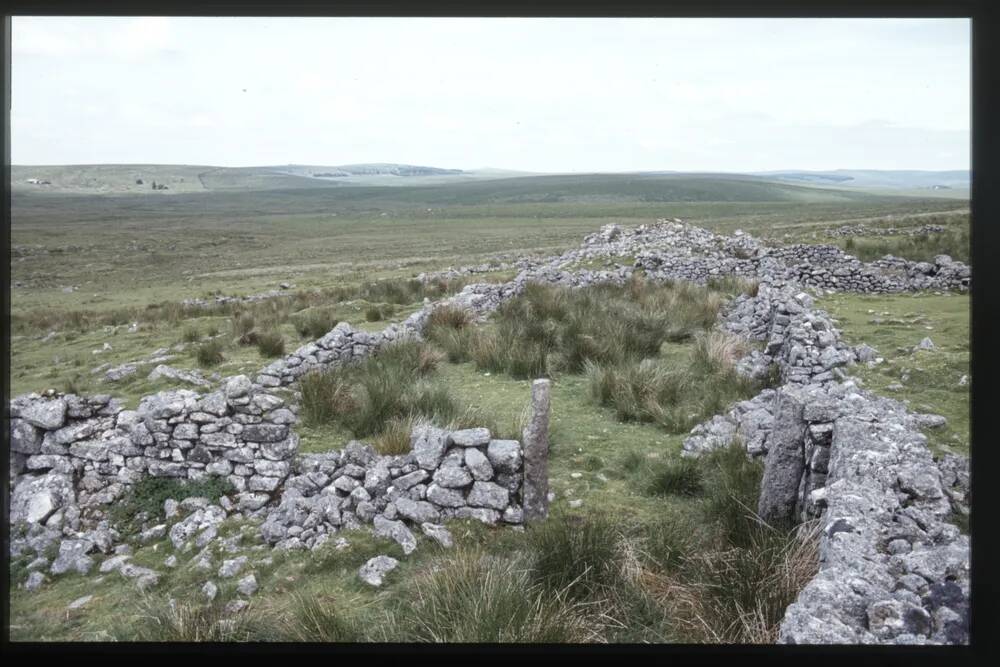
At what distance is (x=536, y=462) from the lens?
4875 mm

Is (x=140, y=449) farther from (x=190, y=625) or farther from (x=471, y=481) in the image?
(x=471, y=481)

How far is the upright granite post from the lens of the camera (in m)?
4.86

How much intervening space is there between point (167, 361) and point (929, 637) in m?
9.98

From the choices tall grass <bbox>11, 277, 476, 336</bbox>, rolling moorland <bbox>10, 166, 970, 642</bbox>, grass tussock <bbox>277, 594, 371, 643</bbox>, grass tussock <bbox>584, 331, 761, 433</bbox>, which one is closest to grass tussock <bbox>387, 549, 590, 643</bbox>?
rolling moorland <bbox>10, 166, 970, 642</bbox>

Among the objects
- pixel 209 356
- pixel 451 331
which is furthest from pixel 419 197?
pixel 451 331

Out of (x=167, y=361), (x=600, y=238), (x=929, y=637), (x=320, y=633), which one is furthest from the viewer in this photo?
(x=600, y=238)

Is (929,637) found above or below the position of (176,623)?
above

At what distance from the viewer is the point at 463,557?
3973 mm

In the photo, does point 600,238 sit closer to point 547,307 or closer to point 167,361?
point 547,307

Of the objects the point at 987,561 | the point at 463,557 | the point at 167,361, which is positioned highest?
the point at 987,561

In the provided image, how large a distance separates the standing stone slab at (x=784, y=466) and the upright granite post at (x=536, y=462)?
4.58ft

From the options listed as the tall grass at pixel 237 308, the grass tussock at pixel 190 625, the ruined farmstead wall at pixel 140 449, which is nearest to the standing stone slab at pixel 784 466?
the grass tussock at pixel 190 625

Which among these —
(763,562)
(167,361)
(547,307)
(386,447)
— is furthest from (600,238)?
(763,562)

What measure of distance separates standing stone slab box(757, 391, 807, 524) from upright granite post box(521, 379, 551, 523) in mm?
1396
